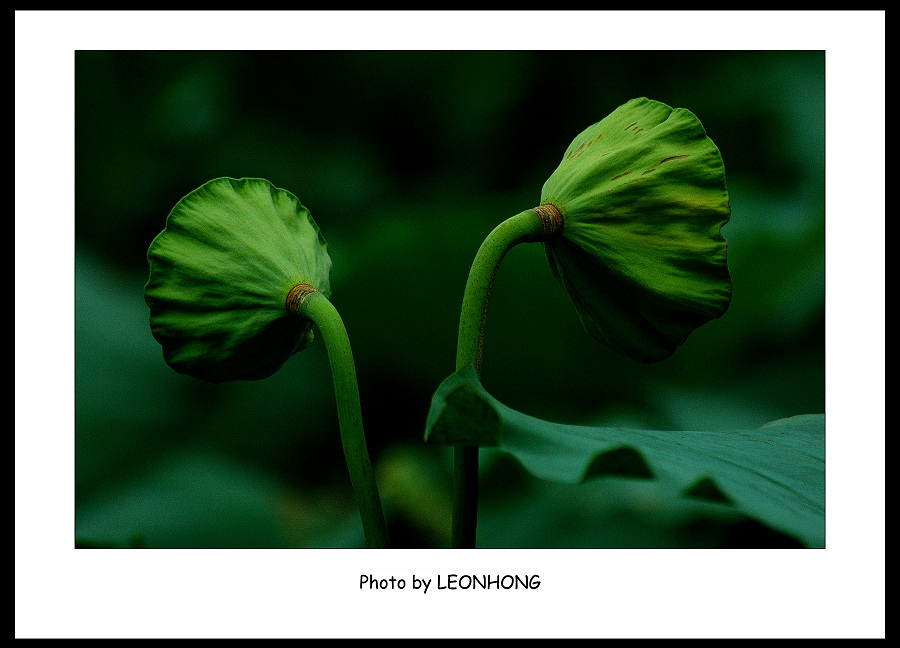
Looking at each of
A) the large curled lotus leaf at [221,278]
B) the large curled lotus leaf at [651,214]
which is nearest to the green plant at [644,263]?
the large curled lotus leaf at [651,214]

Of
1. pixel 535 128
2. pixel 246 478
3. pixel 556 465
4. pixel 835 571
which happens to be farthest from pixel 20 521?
pixel 535 128

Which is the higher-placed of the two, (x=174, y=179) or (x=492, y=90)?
(x=492, y=90)

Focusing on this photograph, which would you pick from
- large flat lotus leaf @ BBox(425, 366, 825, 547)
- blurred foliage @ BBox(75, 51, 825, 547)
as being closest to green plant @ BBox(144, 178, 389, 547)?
large flat lotus leaf @ BBox(425, 366, 825, 547)

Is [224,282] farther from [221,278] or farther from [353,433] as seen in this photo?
[353,433]

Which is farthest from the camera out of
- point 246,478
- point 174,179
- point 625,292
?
point 174,179

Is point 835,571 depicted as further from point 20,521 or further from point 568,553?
point 20,521

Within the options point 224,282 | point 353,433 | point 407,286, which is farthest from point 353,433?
point 407,286
